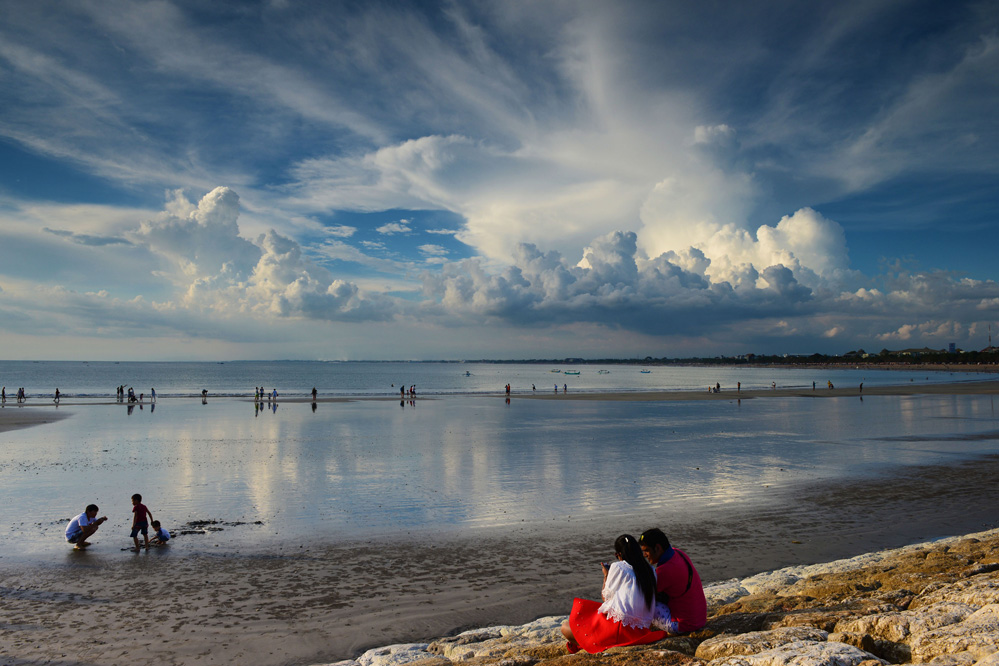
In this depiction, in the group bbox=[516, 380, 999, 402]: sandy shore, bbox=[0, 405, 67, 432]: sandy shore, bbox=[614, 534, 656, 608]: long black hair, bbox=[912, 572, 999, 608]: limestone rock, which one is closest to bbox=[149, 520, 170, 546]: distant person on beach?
bbox=[614, 534, 656, 608]: long black hair

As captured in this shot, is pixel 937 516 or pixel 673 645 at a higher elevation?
pixel 673 645

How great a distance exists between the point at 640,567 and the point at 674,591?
2.49 ft

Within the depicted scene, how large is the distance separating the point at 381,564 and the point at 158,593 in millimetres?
4126

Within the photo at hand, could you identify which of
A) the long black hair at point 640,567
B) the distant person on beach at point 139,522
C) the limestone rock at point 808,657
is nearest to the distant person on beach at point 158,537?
the distant person on beach at point 139,522

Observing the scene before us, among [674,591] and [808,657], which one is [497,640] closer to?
[674,591]

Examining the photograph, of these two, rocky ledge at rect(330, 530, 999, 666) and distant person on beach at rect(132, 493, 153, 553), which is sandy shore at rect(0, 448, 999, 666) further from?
rocky ledge at rect(330, 530, 999, 666)

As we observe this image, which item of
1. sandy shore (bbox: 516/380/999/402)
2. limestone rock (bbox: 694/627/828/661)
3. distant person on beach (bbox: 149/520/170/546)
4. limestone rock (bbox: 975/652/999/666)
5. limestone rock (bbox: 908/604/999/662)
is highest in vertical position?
limestone rock (bbox: 975/652/999/666)

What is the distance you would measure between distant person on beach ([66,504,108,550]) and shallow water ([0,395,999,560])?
46 cm

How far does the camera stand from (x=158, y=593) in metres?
10.5

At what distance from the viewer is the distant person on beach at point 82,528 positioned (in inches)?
509

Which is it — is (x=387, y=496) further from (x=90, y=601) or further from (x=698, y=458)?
(x=698, y=458)

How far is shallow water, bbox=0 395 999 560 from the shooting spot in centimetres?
1532

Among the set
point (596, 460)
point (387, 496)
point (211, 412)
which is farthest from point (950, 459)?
point (211, 412)

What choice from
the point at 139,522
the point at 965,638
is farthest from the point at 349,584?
the point at 965,638
